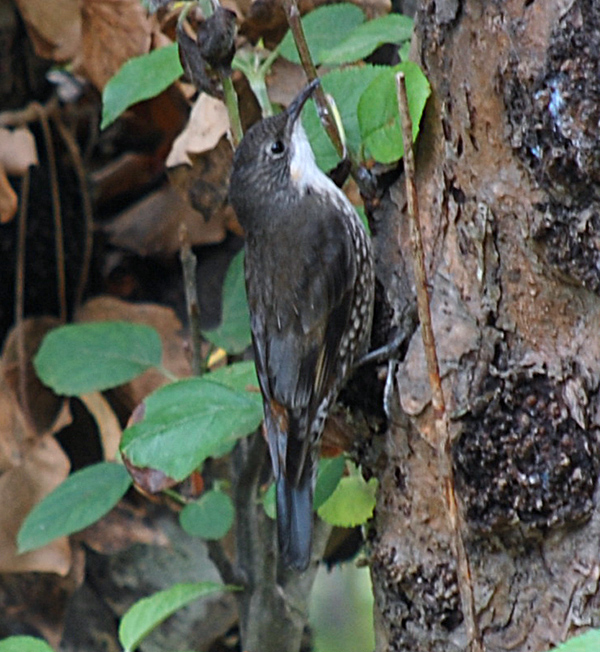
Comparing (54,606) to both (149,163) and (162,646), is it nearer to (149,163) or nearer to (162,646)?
(162,646)

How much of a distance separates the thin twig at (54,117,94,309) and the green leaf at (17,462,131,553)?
3.67 ft

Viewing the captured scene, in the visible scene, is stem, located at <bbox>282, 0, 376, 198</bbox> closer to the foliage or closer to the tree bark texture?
the foliage

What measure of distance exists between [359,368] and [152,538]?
1479 mm

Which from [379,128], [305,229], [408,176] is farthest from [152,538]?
[408,176]

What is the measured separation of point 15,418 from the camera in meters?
3.56

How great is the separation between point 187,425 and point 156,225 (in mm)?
1690

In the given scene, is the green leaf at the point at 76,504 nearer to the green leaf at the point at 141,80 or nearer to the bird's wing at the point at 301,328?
the bird's wing at the point at 301,328

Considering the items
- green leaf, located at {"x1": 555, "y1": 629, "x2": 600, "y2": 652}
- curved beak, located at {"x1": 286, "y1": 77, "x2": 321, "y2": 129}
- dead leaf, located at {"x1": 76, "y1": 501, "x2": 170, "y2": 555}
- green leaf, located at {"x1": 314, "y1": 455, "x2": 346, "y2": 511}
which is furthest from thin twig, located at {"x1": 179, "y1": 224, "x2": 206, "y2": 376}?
green leaf, located at {"x1": 555, "y1": 629, "x2": 600, "y2": 652}

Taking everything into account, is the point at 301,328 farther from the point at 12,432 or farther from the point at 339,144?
the point at 12,432

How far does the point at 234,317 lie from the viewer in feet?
9.84

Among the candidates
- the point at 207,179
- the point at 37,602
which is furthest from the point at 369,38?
the point at 37,602

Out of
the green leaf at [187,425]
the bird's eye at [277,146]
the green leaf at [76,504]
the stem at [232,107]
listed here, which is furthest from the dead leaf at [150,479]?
the bird's eye at [277,146]

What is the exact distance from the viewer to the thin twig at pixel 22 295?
358 centimetres

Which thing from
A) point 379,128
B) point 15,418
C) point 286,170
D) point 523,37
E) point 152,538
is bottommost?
point 152,538
